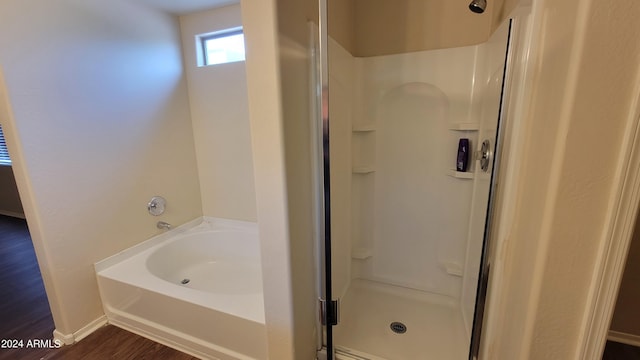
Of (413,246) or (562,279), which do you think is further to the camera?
(413,246)

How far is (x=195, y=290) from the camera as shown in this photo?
1678 mm

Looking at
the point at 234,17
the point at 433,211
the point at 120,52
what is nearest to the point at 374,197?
the point at 433,211

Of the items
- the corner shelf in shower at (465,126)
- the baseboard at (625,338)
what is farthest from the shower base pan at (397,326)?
the corner shelf in shower at (465,126)

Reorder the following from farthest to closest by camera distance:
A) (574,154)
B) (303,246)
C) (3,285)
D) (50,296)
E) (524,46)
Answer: (3,285), (50,296), (303,246), (524,46), (574,154)

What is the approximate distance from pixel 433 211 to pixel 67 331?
2688 millimetres

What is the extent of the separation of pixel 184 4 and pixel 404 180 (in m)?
2.34

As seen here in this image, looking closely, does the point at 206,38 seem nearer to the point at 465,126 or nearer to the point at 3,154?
the point at 465,126

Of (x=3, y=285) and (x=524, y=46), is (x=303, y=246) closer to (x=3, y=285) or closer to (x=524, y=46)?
(x=524, y=46)

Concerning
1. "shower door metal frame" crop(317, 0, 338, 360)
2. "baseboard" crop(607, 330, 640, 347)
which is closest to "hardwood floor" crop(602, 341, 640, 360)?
"baseboard" crop(607, 330, 640, 347)

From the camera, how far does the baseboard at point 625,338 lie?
62.2 inches

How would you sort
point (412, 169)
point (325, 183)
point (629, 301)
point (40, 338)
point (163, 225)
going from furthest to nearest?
point (163, 225), point (412, 169), point (40, 338), point (629, 301), point (325, 183)

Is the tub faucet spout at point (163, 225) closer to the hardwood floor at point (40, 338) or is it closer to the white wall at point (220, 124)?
the white wall at point (220, 124)

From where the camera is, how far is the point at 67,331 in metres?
1.76

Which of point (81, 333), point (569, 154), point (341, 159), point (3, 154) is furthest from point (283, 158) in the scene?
point (3, 154)
